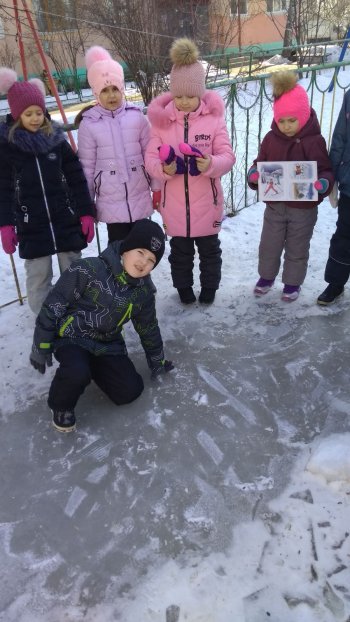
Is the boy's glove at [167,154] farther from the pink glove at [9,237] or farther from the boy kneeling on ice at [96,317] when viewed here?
the pink glove at [9,237]

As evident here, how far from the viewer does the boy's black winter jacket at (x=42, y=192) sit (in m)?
2.61

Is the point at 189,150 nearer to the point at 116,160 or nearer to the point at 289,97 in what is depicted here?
the point at 116,160

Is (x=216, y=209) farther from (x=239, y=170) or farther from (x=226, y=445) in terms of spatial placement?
(x=239, y=170)

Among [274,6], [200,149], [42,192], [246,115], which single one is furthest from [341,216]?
[274,6]

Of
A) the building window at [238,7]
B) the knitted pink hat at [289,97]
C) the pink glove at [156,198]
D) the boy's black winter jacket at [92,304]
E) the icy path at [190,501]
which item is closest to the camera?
the icy path at [190,501]

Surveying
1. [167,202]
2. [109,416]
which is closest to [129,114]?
[167,202]

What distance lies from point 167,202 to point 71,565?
208 centimetres

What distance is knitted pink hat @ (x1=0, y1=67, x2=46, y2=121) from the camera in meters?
2.51

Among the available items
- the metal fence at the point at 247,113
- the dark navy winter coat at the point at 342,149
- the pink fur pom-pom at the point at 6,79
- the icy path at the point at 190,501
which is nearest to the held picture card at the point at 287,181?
the dark navy winter coat at the point at 342,149

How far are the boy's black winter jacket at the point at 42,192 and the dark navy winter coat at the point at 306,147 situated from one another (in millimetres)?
1202

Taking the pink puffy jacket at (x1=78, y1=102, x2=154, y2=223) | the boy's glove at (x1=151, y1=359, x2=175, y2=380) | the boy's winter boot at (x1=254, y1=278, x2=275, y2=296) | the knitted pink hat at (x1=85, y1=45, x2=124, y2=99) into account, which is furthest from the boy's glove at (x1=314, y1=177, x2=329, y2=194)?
the boy's glove at (x1=151, y1=359, x2=175, y2=380)

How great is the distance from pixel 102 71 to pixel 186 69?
1.56 feet

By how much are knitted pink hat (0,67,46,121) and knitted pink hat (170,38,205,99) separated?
2.48ft

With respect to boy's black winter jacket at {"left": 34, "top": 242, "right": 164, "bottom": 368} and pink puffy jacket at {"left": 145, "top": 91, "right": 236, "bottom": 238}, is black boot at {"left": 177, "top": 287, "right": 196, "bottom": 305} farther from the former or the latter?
boy's black winter jacket at {"left": 34, "top": 242, "right": 164, "bottom": 368}
